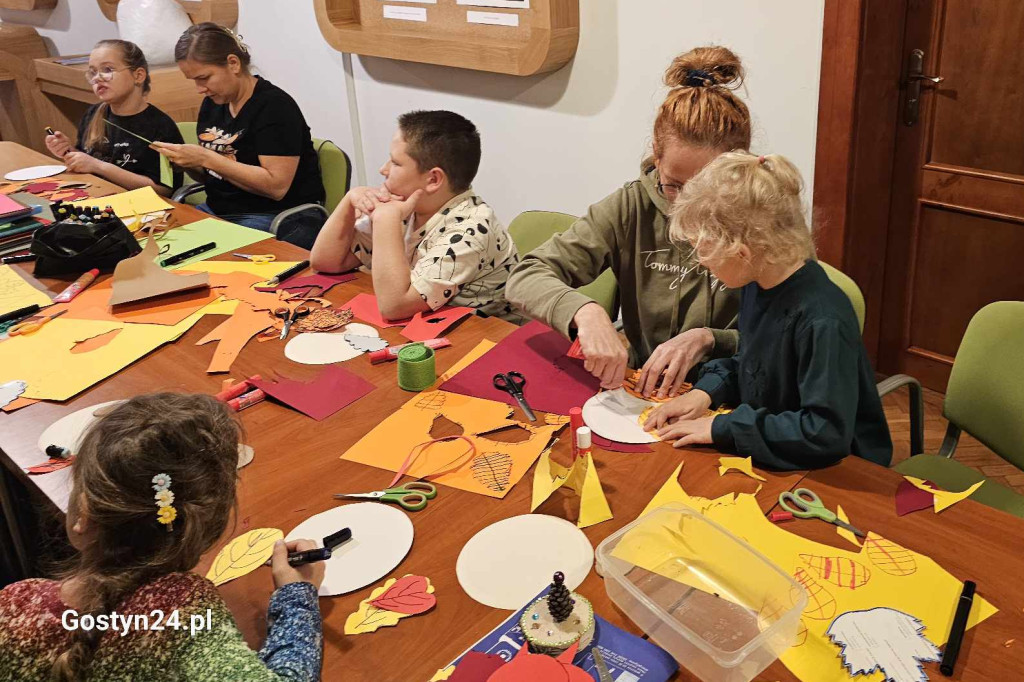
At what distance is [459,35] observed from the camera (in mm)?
3146

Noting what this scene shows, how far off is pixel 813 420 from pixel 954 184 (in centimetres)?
168

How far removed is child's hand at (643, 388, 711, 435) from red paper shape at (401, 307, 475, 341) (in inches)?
21.8

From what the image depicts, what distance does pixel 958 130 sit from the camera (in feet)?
8.06

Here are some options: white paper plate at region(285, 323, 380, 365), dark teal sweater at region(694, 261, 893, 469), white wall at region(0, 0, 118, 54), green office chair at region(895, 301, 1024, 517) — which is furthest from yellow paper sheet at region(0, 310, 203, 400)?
white wall at region(0, 0, 118, 54)

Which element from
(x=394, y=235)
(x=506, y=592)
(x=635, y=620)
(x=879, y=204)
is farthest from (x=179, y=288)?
(x=879, y=204)

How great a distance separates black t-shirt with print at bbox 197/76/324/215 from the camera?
2809 millimetres

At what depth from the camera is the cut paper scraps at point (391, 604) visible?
100cm

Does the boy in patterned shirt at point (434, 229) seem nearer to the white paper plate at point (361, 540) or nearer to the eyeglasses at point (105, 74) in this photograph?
the white paper plate at point (361, 540)

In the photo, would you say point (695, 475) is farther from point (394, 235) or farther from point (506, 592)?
point (394, 235)

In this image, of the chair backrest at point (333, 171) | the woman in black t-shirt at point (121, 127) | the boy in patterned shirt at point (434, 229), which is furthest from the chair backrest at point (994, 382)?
the woman in black t-shirt at point (121, 127)

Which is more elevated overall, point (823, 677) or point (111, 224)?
point (111, 224)

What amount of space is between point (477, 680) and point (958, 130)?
7.51 ft

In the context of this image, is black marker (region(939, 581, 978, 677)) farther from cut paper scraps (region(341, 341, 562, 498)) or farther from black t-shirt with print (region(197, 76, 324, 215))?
black t-shirt with print (region(197, 76, 324, 215))

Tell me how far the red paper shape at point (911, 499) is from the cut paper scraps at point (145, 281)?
1.58 metres
